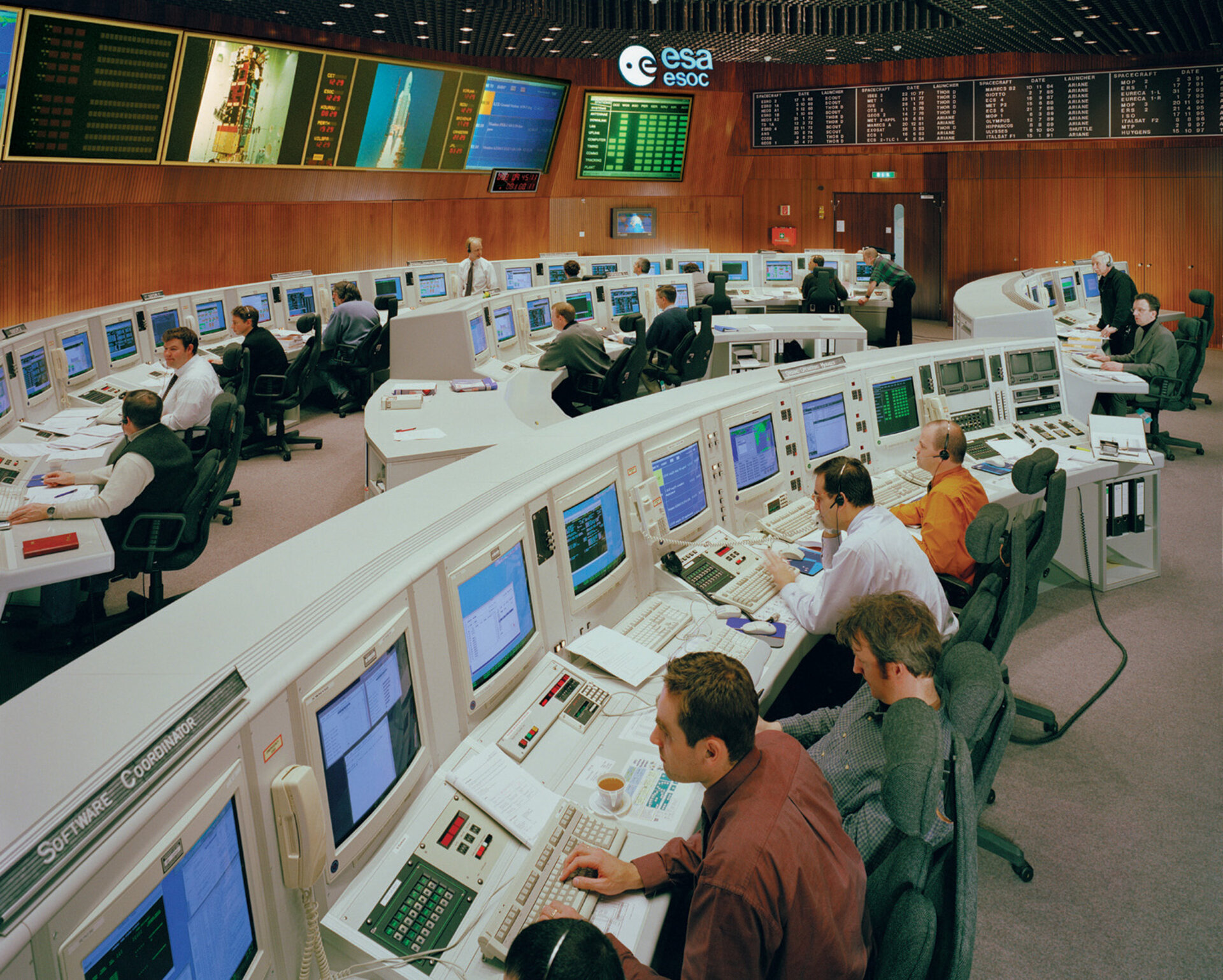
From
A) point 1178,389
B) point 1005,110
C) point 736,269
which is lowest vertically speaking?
point 1178,389

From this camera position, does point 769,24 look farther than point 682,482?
Yes

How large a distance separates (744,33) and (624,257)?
255cm

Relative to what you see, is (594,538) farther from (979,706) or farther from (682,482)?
(979,706)

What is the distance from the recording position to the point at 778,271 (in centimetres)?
1113

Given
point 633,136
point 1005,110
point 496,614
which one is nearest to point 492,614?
point 496,614

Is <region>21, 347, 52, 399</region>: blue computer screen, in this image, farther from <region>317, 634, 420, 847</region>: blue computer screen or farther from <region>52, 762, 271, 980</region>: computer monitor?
<region>52, 762, 271, 980</region>: computer monitor

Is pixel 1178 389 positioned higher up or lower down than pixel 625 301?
lower down

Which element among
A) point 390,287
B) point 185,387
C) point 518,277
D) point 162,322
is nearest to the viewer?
point 185,387

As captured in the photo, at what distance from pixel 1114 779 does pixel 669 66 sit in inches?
401

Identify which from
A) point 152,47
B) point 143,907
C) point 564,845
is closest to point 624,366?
point 152,47

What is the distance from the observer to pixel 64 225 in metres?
7.00

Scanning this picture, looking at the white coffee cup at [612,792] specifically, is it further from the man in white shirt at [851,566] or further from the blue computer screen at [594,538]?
the man in white shirt at [851,566]

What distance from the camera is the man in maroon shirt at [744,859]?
151 cm

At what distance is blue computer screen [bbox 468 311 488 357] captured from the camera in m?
6.36
